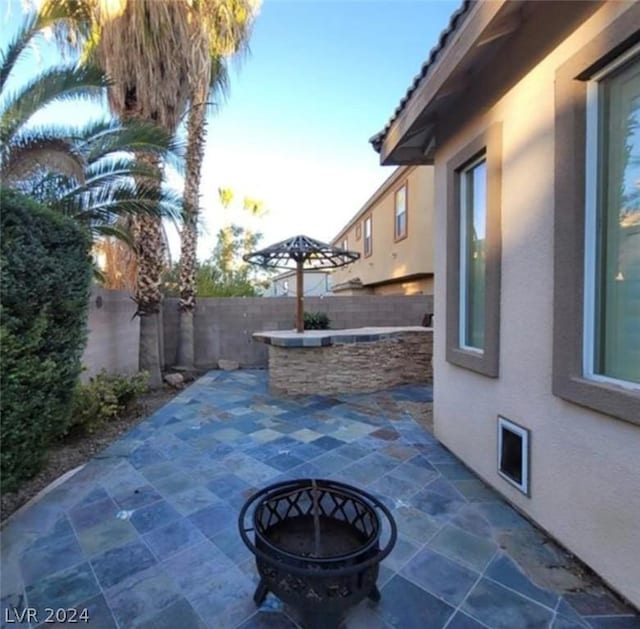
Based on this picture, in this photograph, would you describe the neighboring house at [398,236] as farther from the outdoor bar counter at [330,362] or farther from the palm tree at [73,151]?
the palm tree at [73,151]

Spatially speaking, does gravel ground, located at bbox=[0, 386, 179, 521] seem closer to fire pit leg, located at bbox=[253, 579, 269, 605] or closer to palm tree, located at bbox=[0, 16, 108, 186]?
fire pit leg, located at bbox=[253, 579, 269, 605]

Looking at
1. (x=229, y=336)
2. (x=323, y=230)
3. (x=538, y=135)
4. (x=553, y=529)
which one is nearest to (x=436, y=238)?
(x=538, y=135)

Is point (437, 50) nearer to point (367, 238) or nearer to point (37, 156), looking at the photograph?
point (37, 156)

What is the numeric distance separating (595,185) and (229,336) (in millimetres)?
8325

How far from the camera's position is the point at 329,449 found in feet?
13.3

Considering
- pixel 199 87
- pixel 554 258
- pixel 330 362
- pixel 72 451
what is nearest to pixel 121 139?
pixel 199 87

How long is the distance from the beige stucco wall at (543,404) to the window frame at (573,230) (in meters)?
0.11

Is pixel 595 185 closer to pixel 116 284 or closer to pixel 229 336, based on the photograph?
pixel 229 336

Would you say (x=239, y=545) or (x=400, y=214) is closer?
(x=239, y=545)

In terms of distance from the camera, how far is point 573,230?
2.22 metres

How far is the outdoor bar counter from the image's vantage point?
6.46 metres

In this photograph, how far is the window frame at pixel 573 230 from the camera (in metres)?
2.11

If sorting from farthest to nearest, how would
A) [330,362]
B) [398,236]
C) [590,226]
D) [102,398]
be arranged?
[398,236]
[330,362]
[102,398]
[590,226]

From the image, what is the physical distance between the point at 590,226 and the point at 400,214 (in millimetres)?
10336
